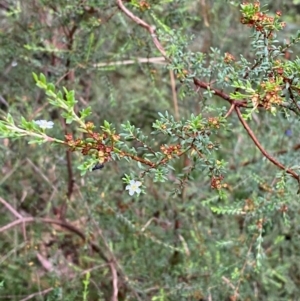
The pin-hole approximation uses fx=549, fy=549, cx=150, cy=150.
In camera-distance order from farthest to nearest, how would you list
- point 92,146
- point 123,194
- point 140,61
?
point 123,194 → point 140,61 → point 92,146

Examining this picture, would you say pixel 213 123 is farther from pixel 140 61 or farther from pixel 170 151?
pixel 140 61

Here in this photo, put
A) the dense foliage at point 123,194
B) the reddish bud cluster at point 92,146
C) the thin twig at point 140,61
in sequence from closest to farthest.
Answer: the reddish bud cluster at point 92,146
the dense foliage at point 123,194
the thin twig at point 140,61

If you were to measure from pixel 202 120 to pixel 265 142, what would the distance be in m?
1.10

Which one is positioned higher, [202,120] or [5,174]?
[202,120]

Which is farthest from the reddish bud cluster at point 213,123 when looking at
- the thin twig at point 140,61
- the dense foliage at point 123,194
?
the thin twig at point 140,61

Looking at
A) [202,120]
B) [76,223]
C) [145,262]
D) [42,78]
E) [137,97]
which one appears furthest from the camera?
[137,97]

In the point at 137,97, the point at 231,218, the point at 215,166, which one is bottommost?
the point at 231,218

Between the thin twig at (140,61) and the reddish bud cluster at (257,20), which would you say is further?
the thin twig at (140,61)

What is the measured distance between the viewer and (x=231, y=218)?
74.8 inches

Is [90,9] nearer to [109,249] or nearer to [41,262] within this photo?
[109,249]

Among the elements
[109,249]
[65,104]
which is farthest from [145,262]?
[65,104]

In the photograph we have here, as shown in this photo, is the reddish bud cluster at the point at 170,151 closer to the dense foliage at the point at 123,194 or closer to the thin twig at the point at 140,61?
the dense foliage at the point at 123,194

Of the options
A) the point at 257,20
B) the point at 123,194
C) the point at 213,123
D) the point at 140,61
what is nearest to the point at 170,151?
the point at 213,123

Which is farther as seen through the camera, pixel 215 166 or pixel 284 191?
pixel 284 191
